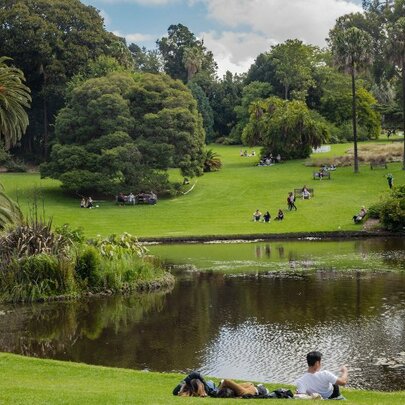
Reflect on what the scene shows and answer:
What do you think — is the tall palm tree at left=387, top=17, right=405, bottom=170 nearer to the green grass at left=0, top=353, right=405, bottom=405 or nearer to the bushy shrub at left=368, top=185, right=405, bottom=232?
the bushy shrub at left=368, top=185, right=405, bottom=232

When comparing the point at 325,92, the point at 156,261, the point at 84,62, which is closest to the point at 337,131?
the point at 325,92

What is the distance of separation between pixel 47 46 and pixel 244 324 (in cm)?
6811

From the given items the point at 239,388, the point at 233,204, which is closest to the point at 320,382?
the point at 239,388

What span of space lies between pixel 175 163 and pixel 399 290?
42931mm

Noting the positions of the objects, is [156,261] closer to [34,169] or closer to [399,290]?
[399,290]

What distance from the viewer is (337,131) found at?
4033 inches

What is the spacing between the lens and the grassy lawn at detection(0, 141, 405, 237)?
54.7m

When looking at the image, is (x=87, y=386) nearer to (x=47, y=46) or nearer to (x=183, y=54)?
(x=47, y=46)

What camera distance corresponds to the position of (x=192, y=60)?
135000 millimetres

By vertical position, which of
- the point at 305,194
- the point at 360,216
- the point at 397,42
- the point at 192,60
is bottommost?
the point at 360,216

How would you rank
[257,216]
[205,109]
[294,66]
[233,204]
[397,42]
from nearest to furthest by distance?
[257,216] < [233,204] < [397,42] < [294,66] < [205,109]

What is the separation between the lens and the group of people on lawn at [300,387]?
13.0 m

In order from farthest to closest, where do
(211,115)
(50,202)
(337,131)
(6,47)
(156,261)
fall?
(211,115)
(337,131)
(6,47)
(50,202)
(156,261)

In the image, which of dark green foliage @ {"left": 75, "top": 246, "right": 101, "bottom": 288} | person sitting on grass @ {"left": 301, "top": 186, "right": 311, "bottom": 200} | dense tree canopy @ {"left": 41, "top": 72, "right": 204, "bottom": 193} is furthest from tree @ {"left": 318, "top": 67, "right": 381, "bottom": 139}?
dark green foliage @ {"left": 75, "top": 246, "right": 101, "bottom": 288}
